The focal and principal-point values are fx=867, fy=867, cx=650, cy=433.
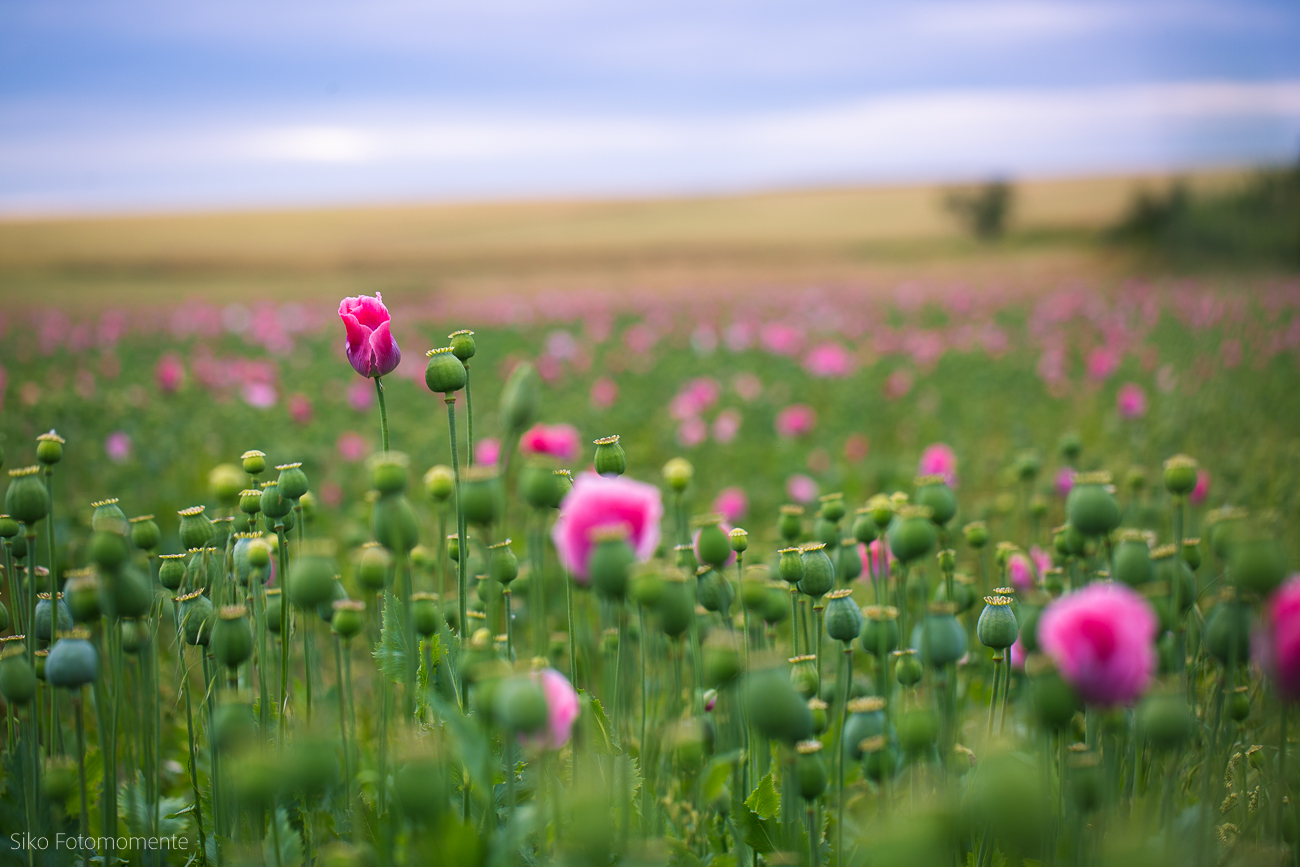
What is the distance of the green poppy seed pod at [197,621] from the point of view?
1.42m

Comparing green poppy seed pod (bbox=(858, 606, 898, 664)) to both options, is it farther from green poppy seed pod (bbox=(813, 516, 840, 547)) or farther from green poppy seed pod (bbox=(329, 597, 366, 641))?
green poppy seed pod (bbox=(329, 597, 366, 641))

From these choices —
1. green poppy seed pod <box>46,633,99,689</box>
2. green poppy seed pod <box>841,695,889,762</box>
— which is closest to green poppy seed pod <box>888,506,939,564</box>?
green poppy seed pod <box>841,695,889,762</box>

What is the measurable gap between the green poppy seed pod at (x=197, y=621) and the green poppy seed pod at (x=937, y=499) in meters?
1.19

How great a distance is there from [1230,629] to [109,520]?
1.40 m

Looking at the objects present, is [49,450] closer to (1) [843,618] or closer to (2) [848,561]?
(1) [843,618]

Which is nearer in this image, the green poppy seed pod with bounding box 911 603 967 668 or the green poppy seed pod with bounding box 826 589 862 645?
the green poppy seed pod with bounding box 911 603 967 668

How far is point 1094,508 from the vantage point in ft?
3.90

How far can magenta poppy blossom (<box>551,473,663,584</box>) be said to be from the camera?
0.96 m

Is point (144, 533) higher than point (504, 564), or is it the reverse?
point (144, 533)

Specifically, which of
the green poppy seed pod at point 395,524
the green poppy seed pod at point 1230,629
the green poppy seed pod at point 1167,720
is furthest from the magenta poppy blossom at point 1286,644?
the green poppy seed pod at point 395,524

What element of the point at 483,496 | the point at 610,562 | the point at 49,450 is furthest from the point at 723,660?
the point at 49,450

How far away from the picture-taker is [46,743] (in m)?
1.66

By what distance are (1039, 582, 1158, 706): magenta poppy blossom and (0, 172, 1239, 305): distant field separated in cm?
1878

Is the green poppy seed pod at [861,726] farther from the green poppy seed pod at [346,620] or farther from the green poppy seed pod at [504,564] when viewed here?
the green poppy seed pod at [346,620]
